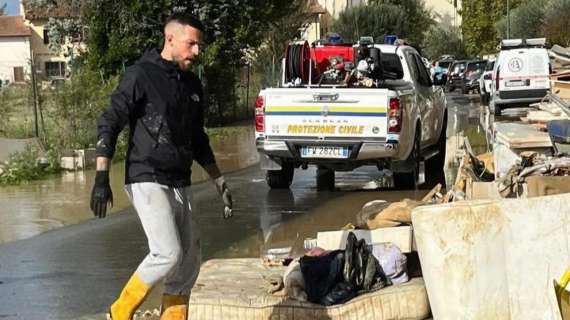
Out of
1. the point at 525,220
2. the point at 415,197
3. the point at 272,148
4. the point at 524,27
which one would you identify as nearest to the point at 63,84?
the point at 272,148

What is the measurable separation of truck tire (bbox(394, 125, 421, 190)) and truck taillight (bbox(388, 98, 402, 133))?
976mm

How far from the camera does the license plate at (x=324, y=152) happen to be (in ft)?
38.8

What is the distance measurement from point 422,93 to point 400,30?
164 feet

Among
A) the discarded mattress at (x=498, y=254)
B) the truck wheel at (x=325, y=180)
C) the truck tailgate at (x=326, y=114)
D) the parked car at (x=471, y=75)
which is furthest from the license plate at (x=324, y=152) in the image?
the parked car at (x=471, y=75)

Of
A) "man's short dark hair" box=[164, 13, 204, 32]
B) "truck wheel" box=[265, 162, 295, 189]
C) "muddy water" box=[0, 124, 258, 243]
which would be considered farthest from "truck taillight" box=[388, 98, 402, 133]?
"man's short dark hair" box=[164, 13, 204, 32]

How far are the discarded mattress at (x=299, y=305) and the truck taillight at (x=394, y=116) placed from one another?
515 cm

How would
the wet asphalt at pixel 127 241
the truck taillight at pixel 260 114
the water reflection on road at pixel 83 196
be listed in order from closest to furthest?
the wet asphalt at pixel 127 241 → the water reflection on road at pixel 83 196 → the truck taillight at pixel 260 114

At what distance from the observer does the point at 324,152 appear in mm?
11875

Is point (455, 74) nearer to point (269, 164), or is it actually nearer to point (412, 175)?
point (412, 175)

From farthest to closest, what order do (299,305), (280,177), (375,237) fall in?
(280,177) → (375,237) → (299,305)

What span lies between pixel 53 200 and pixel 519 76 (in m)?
17.8

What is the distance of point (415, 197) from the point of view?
1219cm

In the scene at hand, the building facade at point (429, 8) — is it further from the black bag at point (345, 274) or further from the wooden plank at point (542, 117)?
the black bag at point (345, 274)

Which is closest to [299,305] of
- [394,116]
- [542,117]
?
[542,117]
